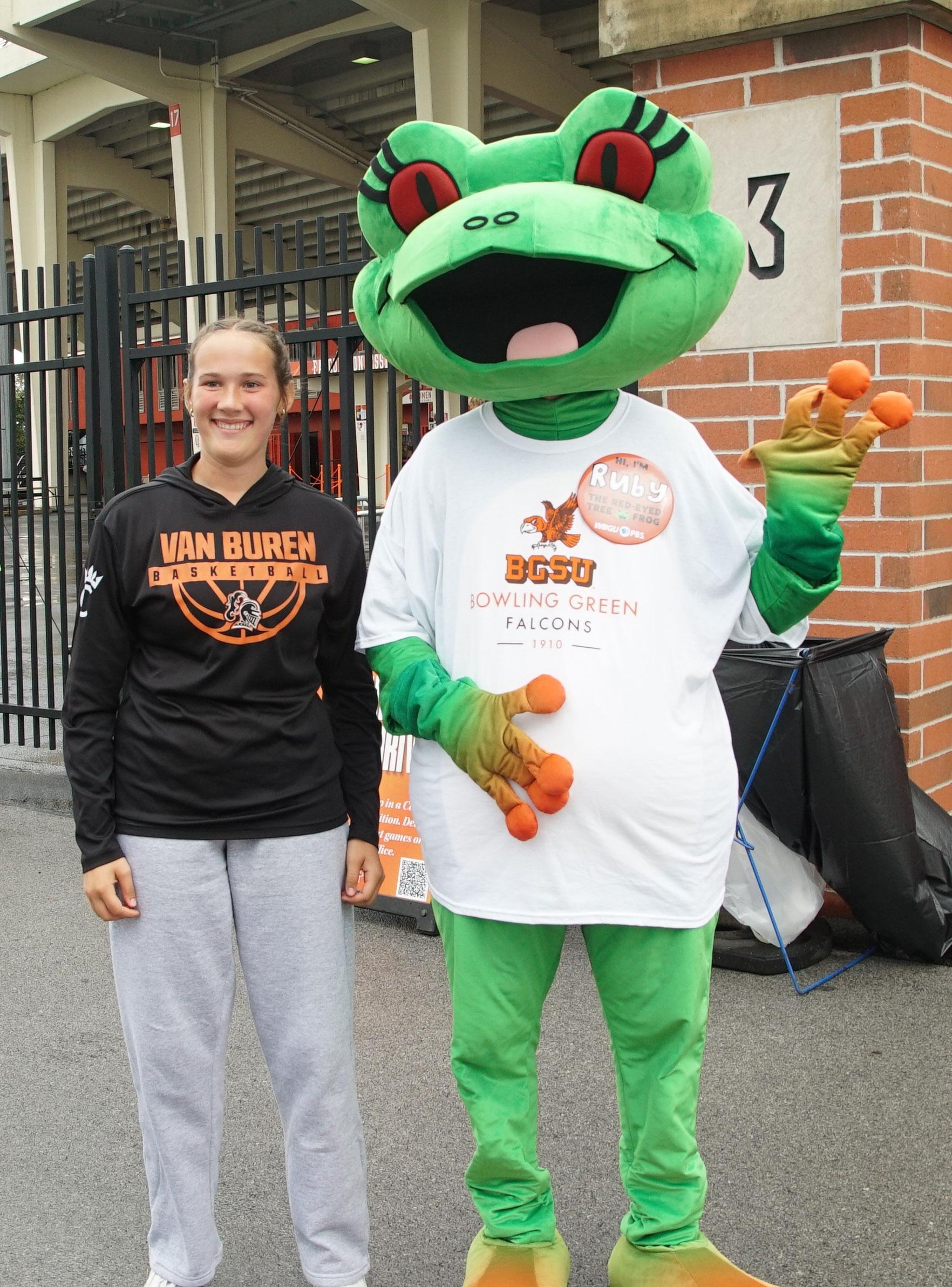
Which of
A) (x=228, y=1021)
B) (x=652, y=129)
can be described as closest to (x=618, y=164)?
(x=652, y=129)

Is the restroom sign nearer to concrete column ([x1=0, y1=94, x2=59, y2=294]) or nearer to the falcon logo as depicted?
the falcon logo

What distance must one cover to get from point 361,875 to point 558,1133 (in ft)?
3.52

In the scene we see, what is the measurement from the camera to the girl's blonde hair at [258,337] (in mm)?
2408

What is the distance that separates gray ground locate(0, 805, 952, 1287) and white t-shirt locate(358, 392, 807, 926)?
2.92 feet

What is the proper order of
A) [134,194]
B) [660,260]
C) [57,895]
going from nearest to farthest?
1. [660,260]
2. [57,895]
3. [134,194]

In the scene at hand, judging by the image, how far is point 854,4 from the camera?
155 inches

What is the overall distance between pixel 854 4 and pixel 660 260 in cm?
225

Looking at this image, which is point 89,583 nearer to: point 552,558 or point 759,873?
point 552,558

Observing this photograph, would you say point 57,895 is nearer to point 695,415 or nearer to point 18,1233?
point 18,1233

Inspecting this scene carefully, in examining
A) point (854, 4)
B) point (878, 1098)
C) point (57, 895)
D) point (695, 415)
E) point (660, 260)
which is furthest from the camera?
point (57, 895)

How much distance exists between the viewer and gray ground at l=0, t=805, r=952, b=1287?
2.72 metres

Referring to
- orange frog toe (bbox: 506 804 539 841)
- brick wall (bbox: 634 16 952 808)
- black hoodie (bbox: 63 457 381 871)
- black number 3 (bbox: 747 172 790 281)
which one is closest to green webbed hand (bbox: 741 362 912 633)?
Answer: orange frog toe (bbox: 506 804 539 841)

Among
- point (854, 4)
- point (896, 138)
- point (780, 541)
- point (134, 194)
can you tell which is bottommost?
point (780, 541)

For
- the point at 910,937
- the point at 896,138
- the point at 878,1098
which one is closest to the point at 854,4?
the point at 896,138
